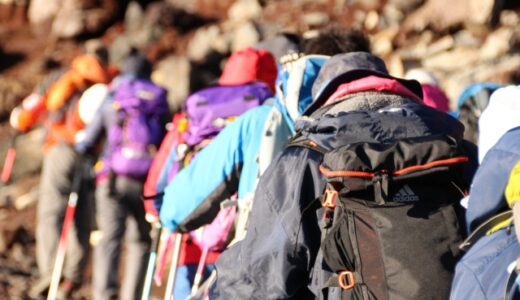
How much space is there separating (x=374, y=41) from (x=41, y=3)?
458 inches

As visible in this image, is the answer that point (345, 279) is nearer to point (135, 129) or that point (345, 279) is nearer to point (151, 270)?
point (151, 270)

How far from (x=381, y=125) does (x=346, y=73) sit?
1.60 feet

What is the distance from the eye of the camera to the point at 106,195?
316 inches

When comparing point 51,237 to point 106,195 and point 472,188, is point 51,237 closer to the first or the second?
point 106,195

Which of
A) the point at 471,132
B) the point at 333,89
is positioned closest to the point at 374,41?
the point at 471,132

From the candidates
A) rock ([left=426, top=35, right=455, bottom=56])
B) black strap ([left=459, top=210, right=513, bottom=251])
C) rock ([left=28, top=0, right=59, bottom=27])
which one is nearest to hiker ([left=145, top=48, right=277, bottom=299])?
black strap ([left=459, top=210, right=513, bottom=251])

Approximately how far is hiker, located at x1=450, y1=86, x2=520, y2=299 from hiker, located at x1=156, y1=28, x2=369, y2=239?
1.33 metres

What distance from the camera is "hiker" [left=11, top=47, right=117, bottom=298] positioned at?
8938 mm

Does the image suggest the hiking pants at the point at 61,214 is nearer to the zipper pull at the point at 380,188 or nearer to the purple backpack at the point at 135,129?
the purple backpack at the point at 135,129

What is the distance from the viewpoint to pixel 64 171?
924cm

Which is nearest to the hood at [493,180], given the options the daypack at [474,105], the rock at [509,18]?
the daypack at [474,105]

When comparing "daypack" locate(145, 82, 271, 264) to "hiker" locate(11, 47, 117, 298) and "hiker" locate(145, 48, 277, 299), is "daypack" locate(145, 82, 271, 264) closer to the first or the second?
"hiker" locate(145, 48, 277, 299)

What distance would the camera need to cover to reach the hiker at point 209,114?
5414 millimetres

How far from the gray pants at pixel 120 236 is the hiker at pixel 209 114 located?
2044 mm
